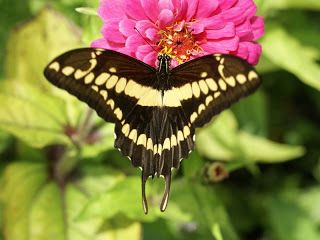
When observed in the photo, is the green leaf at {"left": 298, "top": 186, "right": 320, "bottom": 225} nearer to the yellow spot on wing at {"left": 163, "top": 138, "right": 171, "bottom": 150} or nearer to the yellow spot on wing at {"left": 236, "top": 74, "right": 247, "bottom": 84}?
the yellow spot on wing at {"left": 163, "top": 138, "right": 171, "bottom": 150}

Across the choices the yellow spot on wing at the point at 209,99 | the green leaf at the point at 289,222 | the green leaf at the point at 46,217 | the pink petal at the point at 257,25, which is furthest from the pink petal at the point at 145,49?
the green leaf at the point at 289,222

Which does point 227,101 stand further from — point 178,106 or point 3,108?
point 3,108

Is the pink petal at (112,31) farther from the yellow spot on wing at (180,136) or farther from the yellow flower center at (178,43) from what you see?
the yellow spot on wing at (180,136)

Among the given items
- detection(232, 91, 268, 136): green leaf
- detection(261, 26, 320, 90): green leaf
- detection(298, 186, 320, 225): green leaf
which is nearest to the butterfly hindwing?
detection(261, 26, 320, 90): green leaf

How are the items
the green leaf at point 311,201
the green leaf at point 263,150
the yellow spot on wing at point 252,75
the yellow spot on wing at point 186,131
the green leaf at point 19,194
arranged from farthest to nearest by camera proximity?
the green leaf at point 311,201
the green leaf at point 263,150
the green leaf at point 19,194
the yellow spot on wing at point 186,131
the yellow spot on wing at point 252,75

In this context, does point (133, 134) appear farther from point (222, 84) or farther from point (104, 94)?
point (222, 84)

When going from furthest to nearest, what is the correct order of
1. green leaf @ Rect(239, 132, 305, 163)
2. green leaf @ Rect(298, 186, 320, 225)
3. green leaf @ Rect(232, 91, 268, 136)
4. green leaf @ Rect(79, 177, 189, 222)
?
green leaf @ Rect(298, 186, 320, 225) → green leaf @ Rect(232, 91, 268, 136) → green leaf @ Rect(239, 132, 305, 163) → green leaf @ Rect(79, 177, 189, 222)

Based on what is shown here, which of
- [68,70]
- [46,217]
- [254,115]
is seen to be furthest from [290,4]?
[46,217]
